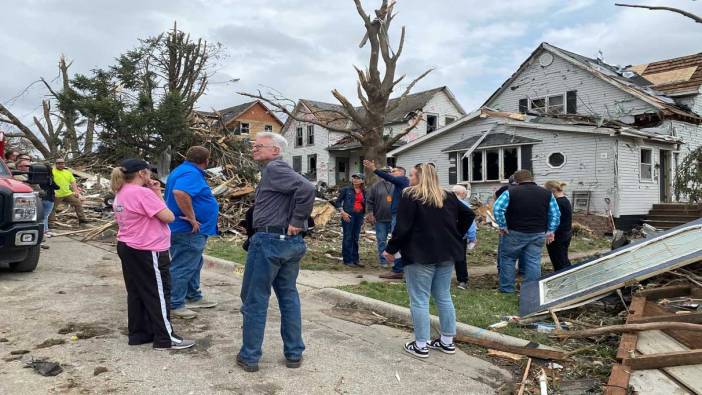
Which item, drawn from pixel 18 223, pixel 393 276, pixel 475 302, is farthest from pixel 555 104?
pixel 18 223

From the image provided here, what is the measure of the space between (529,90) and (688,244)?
19453 mm

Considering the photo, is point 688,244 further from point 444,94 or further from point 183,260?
point 444,94

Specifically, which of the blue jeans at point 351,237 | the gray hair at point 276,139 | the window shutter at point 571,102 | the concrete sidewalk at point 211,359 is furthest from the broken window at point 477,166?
the gray hair at point 276,139

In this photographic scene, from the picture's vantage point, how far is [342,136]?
3775 cm

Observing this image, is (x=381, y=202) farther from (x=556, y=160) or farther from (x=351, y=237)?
(x=556, y=160)

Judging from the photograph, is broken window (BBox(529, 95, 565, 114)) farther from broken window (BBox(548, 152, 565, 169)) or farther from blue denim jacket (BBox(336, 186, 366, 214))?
blue denim jacket (BBox(336, 186, 366, 214))

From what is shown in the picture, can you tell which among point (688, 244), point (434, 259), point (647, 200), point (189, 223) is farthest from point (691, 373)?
point (647, 200)

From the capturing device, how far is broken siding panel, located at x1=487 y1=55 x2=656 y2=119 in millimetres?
20641

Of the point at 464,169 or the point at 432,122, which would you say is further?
the point at 432,122

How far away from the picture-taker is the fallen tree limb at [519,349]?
4449 millimetres

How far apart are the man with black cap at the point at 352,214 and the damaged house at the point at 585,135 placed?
37.5 ft

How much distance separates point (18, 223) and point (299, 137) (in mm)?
33730

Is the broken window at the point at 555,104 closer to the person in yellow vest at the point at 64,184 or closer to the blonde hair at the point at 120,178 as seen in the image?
the person in yellow vest at the point at 64,184

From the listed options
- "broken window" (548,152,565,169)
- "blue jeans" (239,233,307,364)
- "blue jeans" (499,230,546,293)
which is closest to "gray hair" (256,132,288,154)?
"blue jeans" (239,233,307,364)
